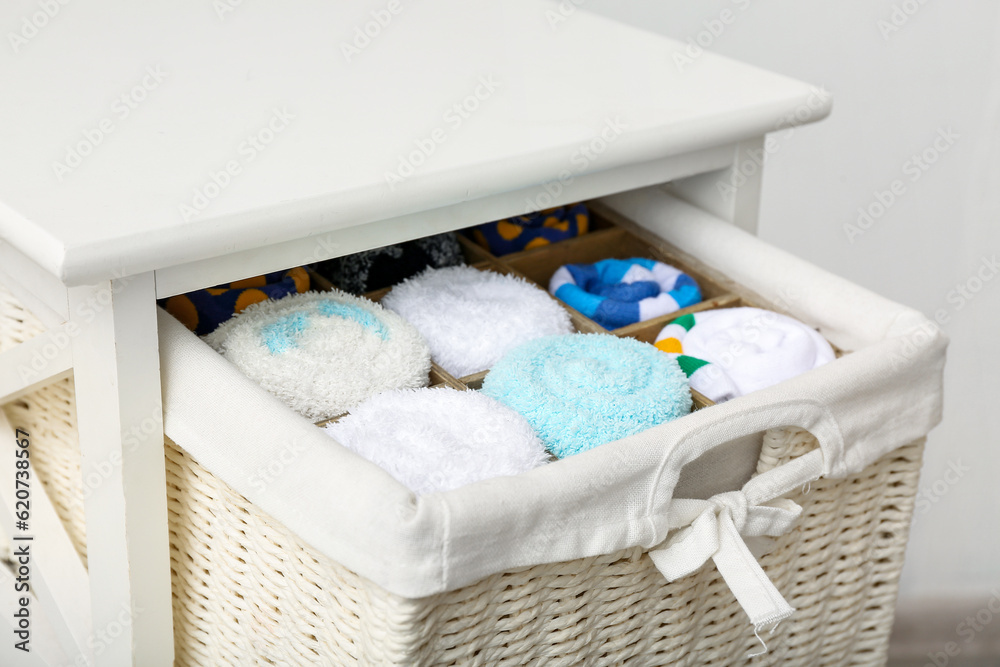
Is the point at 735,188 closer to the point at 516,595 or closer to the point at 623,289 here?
the point at 623,289

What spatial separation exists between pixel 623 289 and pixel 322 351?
1.03 feet

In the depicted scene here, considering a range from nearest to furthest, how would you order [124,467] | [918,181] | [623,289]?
[124,467] → [623,289] → [918,181]

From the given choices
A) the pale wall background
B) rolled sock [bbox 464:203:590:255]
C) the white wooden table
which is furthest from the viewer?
the pale wall background

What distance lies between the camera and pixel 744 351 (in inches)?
31.2

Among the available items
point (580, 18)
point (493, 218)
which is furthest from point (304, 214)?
point (580, 18)

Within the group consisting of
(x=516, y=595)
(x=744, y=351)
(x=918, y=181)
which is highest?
(x=918, y=181)

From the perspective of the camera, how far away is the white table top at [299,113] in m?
0.63

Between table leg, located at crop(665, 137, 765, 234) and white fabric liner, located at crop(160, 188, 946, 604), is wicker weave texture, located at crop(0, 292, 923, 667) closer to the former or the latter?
white fabric liner, located at crop(160, 188, 946, 604)

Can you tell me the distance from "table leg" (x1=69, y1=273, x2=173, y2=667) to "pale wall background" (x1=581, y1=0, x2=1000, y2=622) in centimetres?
95

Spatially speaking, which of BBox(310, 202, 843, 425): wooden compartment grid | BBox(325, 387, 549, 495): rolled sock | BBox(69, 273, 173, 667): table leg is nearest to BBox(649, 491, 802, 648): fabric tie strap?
BBox(325, 387, 549, 495): rolled sock

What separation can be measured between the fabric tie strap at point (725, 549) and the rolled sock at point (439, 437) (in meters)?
0.11

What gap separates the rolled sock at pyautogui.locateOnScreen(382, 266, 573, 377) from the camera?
816 millimetres

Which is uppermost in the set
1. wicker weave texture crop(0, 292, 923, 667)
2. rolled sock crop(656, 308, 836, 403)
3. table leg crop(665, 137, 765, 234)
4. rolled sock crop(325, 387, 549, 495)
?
table leg crop(665, 137, 765, 234)

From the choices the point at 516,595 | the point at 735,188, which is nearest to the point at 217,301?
the point at 516,595
